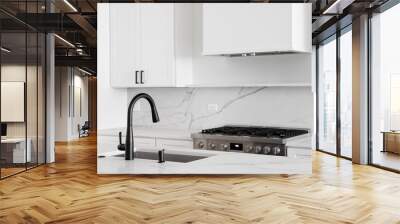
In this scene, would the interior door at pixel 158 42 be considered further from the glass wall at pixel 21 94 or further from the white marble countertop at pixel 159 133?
the glass wall at pixel 21 94

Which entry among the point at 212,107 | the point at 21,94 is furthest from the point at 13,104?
the point at 212,107

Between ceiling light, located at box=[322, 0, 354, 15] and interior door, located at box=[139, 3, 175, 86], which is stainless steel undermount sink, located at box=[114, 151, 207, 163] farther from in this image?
ceiling light, located at box=[322, 0, 354, 15]

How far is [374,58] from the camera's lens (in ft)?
20.2

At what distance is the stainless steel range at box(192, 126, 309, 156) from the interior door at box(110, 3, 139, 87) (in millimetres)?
1154

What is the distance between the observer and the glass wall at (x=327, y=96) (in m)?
7.82

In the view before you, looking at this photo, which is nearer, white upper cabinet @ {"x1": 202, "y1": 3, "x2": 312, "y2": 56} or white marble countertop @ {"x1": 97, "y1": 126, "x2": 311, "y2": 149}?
white upper cabinet @ {"x1": 202, "y1": 3, "x2": 312, "y2": 56}

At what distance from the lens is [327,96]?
8.20 meters

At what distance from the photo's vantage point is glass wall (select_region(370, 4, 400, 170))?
18.6 feet

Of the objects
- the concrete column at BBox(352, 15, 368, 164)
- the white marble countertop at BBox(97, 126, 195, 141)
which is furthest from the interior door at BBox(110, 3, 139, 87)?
the concrete column at BBox(352, 15, 368, 164)

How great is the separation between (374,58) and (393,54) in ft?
1.53

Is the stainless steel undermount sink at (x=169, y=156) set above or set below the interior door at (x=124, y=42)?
below

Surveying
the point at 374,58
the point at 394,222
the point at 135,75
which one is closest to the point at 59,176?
the point at 135,75

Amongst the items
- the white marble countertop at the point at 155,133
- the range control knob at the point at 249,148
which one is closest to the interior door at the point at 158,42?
the white marble countertop at the point at 155,133

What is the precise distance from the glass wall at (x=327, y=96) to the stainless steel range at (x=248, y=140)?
3.44 meters
